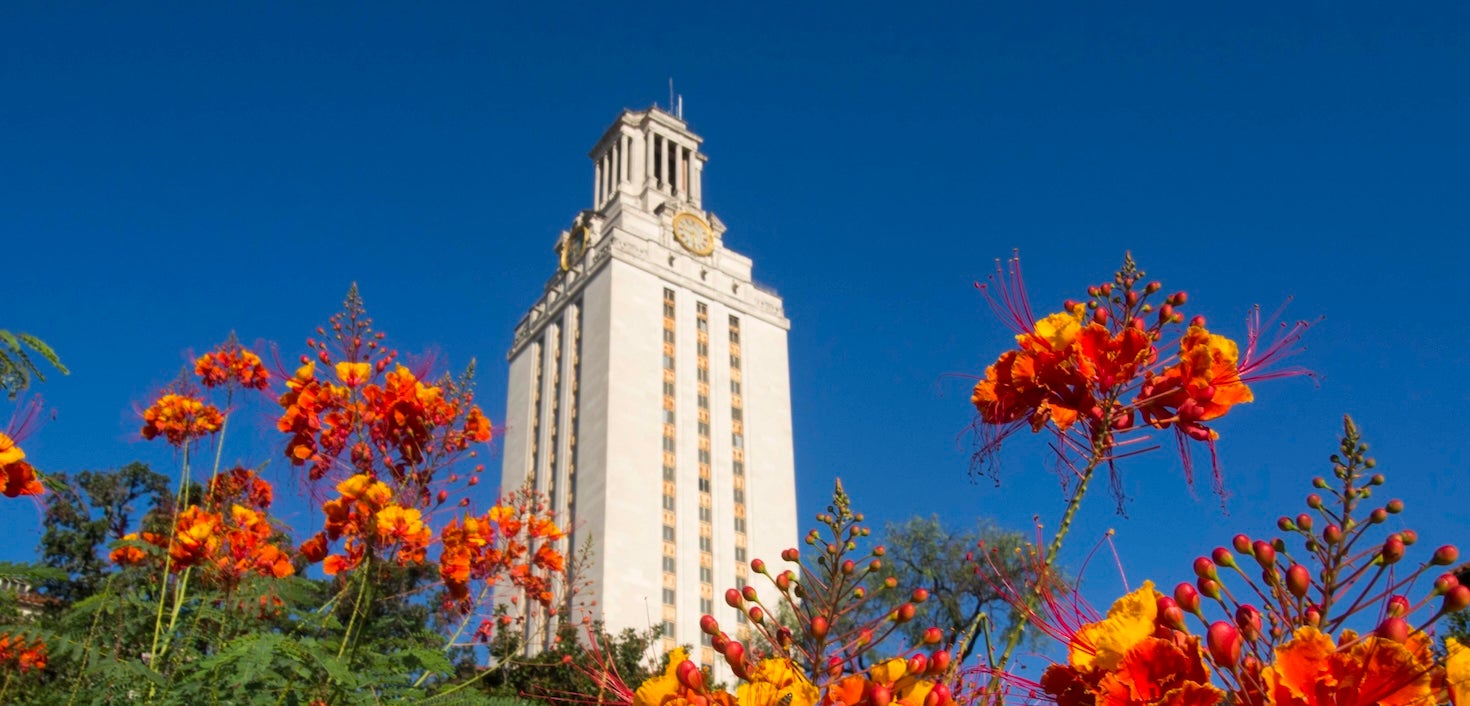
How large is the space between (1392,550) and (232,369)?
16.7 feet

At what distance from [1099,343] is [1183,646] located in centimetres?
95

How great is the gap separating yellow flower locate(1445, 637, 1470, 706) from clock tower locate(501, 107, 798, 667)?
133 ft

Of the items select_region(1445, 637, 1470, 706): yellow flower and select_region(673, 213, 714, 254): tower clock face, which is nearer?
select_region(1445, 637, 1470, 706): yellow flower

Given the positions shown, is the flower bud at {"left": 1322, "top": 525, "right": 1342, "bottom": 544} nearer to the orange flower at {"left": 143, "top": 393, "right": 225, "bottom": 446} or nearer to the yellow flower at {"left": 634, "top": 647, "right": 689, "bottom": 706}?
the yellow flower at {"left": 634, "top": 647, "right": 689, "bottom": 706}

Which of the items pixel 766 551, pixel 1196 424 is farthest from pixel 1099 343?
pixel 766 551

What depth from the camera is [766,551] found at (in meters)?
48.8

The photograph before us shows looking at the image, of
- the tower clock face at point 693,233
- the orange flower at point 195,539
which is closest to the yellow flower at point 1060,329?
the orange flower at point 195,539

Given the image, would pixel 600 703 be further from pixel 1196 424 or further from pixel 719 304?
pixel 719 304

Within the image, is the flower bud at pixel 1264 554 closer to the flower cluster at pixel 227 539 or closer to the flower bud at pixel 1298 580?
the flower bud at pixel 1298 580

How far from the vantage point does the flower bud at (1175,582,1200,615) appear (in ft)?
4.86

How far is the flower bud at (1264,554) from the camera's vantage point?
4.74ft

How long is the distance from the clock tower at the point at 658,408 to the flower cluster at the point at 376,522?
37.6 m

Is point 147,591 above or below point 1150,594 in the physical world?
above

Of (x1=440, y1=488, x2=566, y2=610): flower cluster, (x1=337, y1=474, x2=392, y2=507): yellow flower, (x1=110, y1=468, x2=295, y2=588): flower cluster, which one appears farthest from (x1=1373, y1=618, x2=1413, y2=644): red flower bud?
(x1=110, y1=468, x2=295, y2=588): flower cluster
